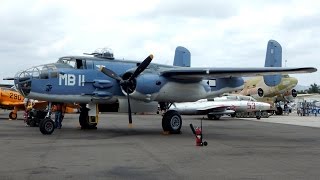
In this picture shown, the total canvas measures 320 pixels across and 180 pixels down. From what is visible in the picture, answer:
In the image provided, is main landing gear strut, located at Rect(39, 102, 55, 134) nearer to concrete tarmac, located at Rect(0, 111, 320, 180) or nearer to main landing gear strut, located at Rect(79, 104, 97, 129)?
concrete tarmac, located at Rect(0, 111, 320, 180)

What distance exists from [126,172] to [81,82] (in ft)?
34.5

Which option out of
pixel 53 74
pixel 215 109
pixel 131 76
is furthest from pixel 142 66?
pixel 215 109

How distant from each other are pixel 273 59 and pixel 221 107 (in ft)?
44.8

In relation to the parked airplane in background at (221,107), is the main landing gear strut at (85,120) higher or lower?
lower

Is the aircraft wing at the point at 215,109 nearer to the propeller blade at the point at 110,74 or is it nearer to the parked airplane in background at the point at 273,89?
the parked airplane in background at the point at 273,89

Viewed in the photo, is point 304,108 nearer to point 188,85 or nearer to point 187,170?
point 188,85

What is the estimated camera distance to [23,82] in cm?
1816

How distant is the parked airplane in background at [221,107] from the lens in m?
38.3

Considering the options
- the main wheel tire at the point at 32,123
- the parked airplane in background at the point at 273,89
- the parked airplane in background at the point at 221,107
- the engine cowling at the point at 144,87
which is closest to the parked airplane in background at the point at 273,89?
the parked airplane in background at the point at 273,89

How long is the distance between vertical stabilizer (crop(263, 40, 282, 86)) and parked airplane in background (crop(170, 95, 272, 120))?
13.2 m

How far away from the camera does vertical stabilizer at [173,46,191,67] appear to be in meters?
28.0

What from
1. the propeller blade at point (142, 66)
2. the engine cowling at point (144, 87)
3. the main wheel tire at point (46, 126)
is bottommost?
the main wheel tire at point (46, 126)

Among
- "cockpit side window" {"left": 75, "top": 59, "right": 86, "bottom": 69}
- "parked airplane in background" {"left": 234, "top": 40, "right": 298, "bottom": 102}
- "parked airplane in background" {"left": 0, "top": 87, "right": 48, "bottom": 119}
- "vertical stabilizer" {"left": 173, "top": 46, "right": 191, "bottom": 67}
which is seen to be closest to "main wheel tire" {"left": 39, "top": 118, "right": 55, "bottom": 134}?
"cockpit side window" {"left": 75, "top": 59, "right": 86, "bottom": 69}

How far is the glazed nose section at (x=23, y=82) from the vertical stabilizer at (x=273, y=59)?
13223 mm
